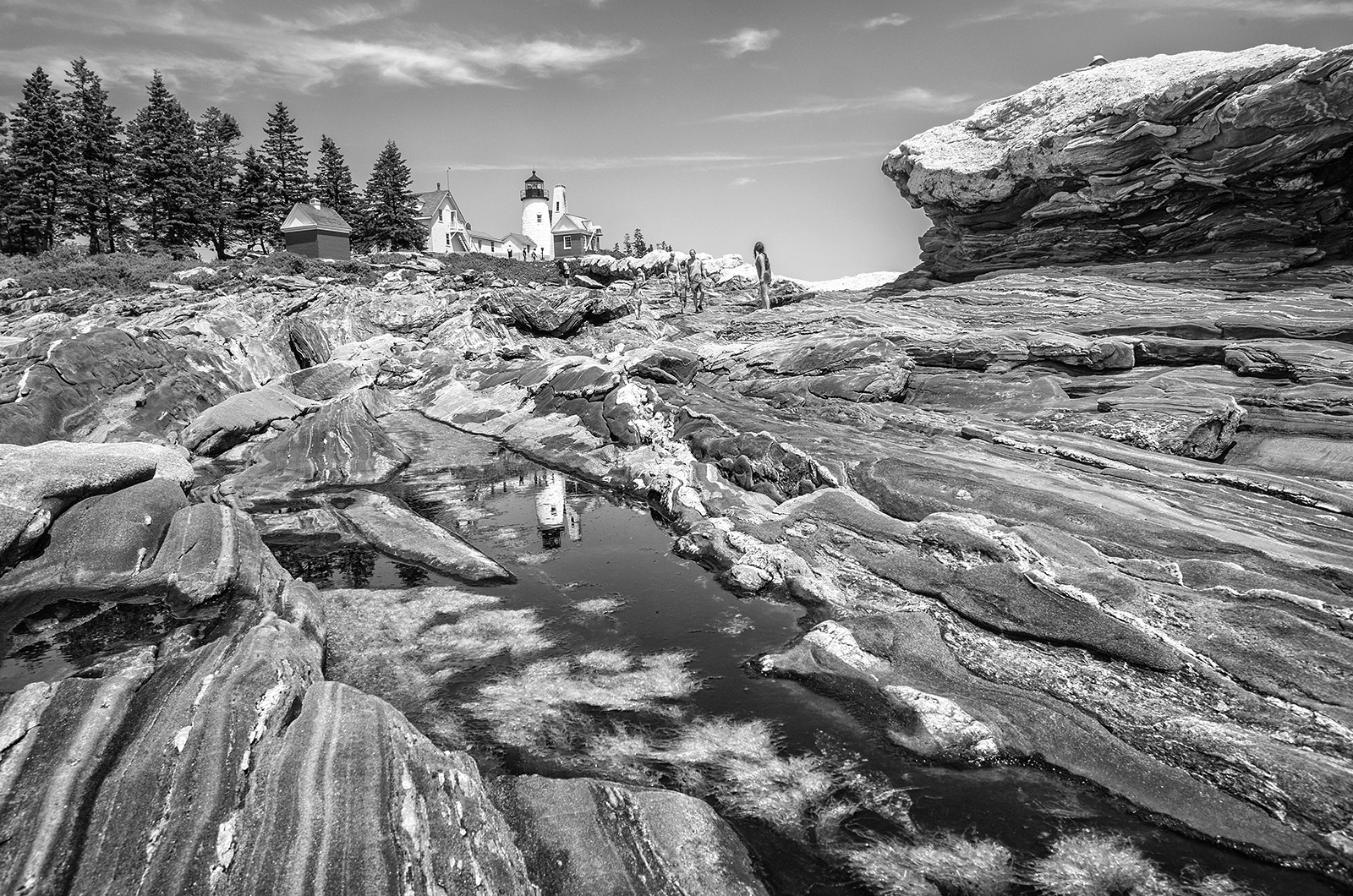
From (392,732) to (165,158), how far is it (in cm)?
8990

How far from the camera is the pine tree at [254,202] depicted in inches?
3285

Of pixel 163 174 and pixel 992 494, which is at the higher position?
pixel 163 174

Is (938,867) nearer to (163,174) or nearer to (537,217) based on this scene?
(163,174)

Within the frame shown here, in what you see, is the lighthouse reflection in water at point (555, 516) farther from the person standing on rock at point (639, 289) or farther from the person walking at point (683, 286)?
the person walking at point (683, 286)

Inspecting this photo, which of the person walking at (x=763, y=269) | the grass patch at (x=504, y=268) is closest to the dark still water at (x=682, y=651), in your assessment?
the person walking at (x=763, y=269)

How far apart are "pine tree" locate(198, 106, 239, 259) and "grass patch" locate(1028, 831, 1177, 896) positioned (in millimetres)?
90033

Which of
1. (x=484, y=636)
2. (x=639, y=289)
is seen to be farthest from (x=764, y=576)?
(x=639, y=289)

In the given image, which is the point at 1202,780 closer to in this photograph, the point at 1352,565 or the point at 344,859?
the point at 1352,565

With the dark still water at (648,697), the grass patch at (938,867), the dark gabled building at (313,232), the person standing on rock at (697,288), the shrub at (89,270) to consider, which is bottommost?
the grass patch at (938,867)

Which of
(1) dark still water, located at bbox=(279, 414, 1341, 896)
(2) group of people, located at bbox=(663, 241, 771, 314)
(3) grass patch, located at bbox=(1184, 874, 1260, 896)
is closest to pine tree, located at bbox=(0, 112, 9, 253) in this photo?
(2) group of people, located at bbox=(663, 241, 771, 314)

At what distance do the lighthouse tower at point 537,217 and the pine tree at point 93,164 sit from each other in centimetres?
6288

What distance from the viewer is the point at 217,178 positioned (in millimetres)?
79500

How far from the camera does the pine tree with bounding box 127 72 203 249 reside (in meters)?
74.9

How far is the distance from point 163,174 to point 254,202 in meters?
9.76
